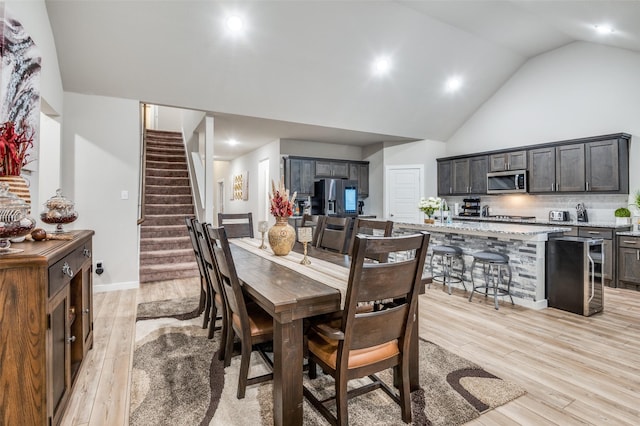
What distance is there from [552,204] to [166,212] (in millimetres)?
6875

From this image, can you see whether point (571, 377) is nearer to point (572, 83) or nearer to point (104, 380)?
point (104, 380)

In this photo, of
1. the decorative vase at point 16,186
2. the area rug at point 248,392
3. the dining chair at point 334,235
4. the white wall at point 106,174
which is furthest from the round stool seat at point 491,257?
the white wall at point 106,174

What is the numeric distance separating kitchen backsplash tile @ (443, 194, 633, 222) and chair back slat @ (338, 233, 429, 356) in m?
5.25

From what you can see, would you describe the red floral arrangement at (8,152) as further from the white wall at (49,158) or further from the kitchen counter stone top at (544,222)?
the kitchen counter stone top at (544,222)

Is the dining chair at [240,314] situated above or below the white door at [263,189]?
below

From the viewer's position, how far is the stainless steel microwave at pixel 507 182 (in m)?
5.84

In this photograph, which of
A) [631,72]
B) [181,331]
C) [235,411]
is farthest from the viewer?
[631,72]

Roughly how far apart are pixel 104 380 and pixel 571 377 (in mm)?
3050

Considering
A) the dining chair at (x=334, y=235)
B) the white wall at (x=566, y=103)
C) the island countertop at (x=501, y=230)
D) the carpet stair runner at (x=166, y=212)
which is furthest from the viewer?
the carpet stair runner at (x=166, y=212)

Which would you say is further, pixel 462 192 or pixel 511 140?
pixel 462 192

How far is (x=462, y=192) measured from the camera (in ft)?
22.4

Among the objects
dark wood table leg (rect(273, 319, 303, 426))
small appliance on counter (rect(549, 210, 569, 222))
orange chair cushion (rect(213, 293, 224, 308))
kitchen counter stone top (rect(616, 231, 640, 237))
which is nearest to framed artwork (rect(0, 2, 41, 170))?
orange chair cushion (rect(213, 293, 224, 308))

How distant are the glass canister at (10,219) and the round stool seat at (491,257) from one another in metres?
3.89

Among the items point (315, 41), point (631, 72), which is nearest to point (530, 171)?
point (631, 72)
